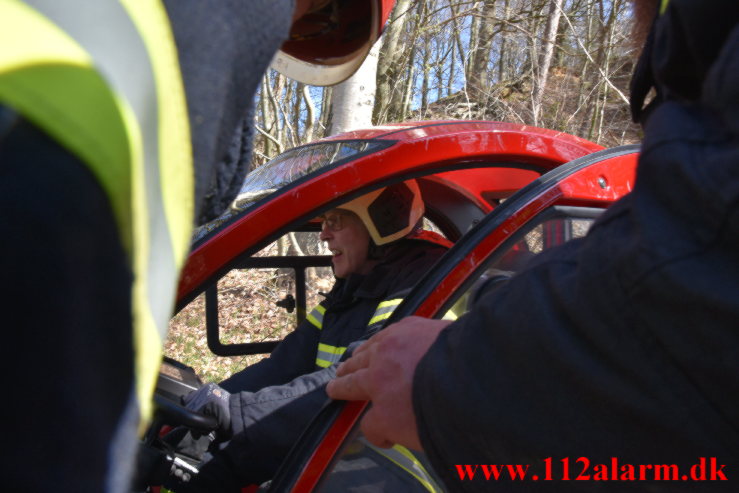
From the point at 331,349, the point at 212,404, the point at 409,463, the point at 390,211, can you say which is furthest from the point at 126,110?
the point at 390,211

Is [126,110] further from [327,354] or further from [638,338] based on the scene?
[327,354]

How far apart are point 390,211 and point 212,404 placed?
126cm

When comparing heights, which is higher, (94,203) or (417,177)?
(94,203)

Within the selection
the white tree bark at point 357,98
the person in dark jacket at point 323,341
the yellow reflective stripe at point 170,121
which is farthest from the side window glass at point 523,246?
the white tree bark at point 357,98

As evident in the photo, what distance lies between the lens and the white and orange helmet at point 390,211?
2797 millimetres

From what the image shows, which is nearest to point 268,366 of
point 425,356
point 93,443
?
point 425,356

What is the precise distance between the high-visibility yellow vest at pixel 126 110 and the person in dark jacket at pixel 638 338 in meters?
0.47

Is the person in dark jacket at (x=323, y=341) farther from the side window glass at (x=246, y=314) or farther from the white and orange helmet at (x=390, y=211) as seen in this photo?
the side window glass at (x=246, y=314)

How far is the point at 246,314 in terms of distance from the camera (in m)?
6.32

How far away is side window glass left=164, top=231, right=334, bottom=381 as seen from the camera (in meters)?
5.43

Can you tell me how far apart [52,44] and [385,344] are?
0.78 meters

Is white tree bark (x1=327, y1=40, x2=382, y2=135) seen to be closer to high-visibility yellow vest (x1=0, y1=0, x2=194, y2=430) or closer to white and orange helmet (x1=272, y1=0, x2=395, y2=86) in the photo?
white and orange helmet (x1=272, y1=0, x2=395, y2=86)

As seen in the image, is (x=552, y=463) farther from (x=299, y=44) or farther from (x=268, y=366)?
(x=268, y=366)

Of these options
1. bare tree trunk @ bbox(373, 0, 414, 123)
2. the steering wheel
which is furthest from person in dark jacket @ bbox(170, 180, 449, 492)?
bare tree trunk @ bbox(373, 0, 414, 123)
